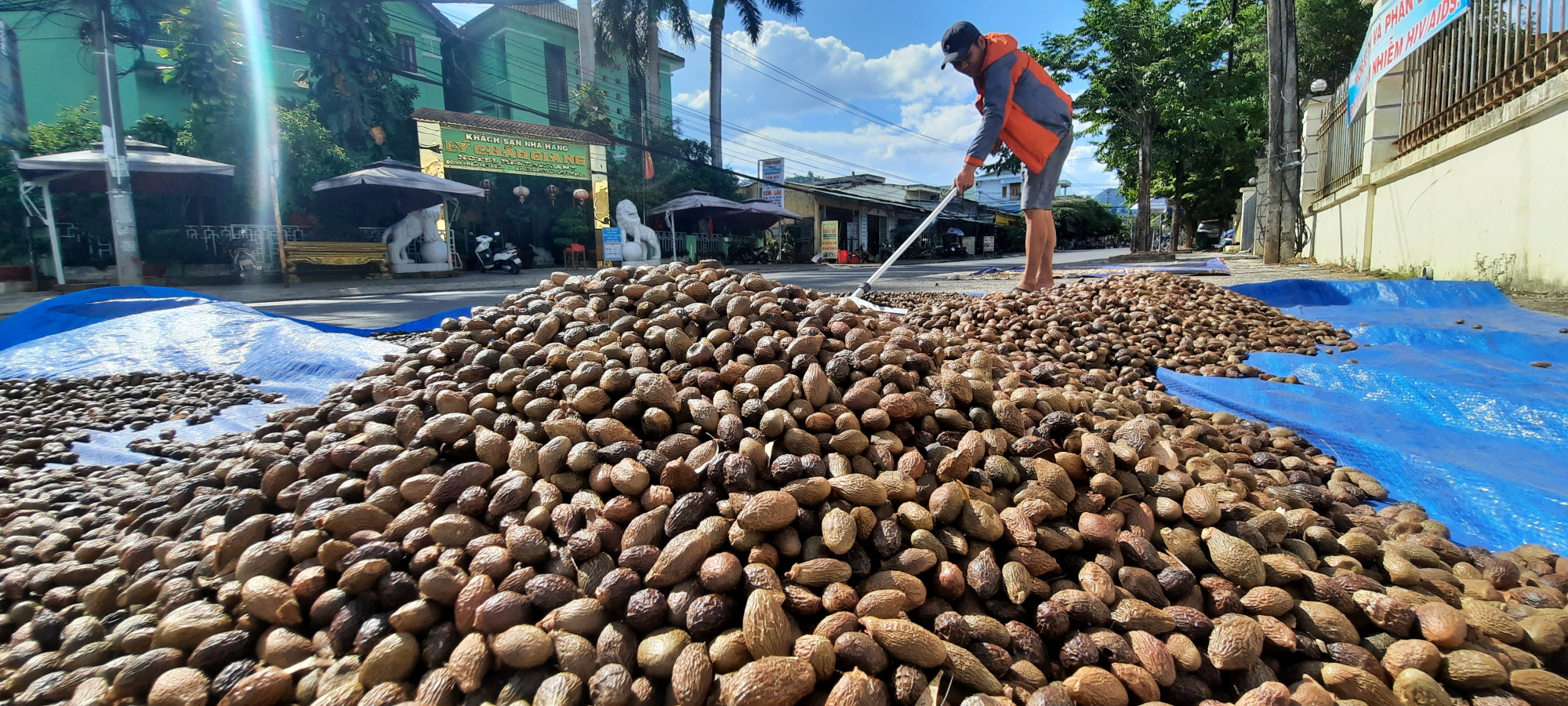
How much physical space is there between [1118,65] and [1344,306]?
13317 mm

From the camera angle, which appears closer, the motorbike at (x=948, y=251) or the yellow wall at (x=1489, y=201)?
the yellow wall at (x=1489, y=201)

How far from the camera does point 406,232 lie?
13.5 meters

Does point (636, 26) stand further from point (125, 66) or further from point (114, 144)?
point (114, 144)

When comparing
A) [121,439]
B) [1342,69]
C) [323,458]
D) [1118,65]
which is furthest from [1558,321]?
[1342,69]

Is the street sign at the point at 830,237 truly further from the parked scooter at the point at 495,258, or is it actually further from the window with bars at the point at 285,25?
the window with bars at the point at 285,25

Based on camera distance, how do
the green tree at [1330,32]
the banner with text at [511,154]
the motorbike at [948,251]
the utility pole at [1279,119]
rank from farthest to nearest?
the motorbike at [948,251] < the green tree at [1330,32] < the banner with text at [511,154] < the utility pole at [1279,119]

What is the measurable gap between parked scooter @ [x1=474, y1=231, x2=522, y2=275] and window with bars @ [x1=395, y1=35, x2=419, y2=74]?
6066 mm

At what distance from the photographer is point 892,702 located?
3.54ft

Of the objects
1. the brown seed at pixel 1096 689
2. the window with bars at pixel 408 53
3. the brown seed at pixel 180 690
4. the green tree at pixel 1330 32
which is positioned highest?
the window with bars at pixel 408 53

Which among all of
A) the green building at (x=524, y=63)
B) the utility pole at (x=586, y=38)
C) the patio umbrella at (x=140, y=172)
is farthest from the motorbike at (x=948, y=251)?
the patio umbrella at (x=140, y=172)

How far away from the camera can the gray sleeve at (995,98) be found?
4.39 m

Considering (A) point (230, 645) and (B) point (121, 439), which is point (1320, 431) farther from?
(B) point (121, 439)

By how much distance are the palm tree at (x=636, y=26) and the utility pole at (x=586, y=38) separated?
1.22 metres

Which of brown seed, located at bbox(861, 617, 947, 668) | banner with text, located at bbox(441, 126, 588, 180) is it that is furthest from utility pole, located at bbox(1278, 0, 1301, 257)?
banner with text, located at bbox(441, 126, 588, 180)
